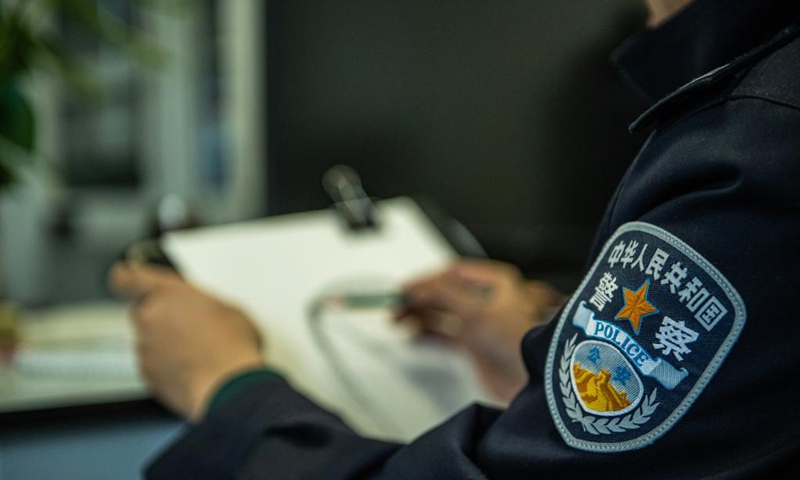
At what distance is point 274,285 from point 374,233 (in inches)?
6.2

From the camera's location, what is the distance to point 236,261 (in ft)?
2.59

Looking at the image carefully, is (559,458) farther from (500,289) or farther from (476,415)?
(500,289)

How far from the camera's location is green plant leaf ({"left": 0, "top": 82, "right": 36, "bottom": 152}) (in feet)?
2.37

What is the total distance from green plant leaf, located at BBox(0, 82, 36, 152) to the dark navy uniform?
50cm

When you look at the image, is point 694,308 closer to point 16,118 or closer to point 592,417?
point 592,417

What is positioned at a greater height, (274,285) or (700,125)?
(700,125)

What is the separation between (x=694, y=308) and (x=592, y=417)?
6cm

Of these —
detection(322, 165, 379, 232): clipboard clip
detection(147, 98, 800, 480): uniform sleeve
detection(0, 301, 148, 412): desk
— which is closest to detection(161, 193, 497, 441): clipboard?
detection(322, 165, 379, 232): clipboard clip

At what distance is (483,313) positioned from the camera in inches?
A: 30.0

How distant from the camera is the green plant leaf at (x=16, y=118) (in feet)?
2.37

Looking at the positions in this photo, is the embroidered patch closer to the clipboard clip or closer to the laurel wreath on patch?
the laurel wreath on patch

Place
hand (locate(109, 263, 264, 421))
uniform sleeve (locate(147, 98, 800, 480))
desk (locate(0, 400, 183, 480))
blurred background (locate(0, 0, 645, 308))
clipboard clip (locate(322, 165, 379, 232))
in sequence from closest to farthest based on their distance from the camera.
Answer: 1. uniform sleeve (locate(147, 98, 800, 480))
2. hand (locate(109, 263, 264, 421))
3. desk (locate(0, 400, 183, 480))
4. clipboard clip (locate(322, 165, 379, 232))
5. blurred background (locate(0, 0, 645, 308))

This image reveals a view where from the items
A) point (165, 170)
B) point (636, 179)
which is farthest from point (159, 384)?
point (165, 170)

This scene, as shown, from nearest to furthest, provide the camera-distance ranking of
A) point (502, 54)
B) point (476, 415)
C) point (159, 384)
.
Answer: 1. point (476, 415)
2. point (159, 384)
3. point (502, 54)
